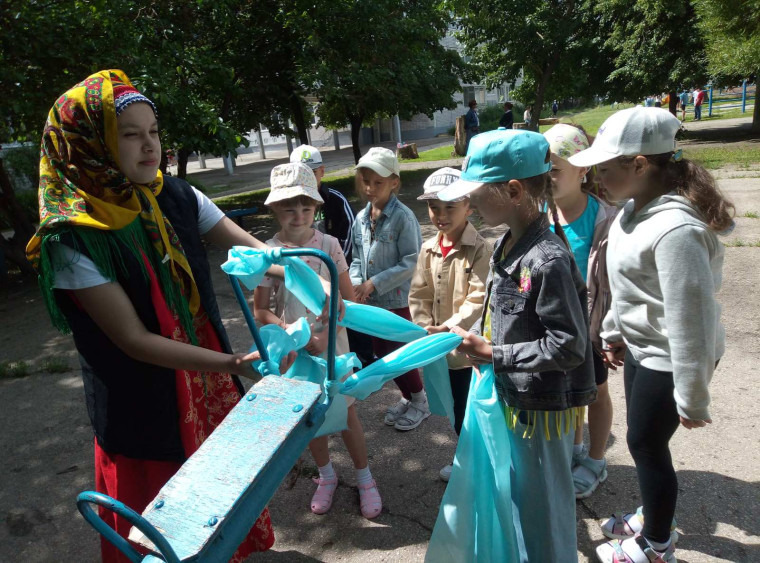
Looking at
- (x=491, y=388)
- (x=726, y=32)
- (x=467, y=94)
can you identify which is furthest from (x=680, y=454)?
(x=467, y=94)

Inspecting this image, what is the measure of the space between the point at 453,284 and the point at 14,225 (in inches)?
302

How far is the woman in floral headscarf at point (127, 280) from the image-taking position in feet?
5.26

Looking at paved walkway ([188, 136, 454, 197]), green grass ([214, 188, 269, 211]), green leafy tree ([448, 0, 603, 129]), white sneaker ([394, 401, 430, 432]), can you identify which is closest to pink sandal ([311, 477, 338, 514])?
white sneaker ([394, 401, 430, 432])

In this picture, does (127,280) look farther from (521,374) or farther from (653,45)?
(653,45)

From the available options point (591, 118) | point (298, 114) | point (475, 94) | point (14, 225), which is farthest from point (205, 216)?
point (475, 94)

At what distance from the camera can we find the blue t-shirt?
101 inches

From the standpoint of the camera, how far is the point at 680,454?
114 inches

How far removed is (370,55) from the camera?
11.6 m

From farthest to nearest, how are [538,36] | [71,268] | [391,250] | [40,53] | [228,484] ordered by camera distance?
1. [538,36]
2. [40,53]
3. [391,250]
4. [71,268]
5. [228,484]

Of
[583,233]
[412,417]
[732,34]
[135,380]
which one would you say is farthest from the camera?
[732,34]

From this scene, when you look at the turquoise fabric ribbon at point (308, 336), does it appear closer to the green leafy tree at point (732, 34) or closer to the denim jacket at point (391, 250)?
the denim jacket at point (391, 250)

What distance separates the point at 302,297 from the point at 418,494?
1.44m

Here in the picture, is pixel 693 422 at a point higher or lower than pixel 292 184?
lower

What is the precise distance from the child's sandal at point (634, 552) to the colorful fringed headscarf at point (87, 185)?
2.04 m
